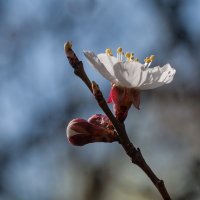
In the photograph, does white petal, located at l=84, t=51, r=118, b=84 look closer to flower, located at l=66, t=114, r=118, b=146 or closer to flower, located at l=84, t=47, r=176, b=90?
flower, located at l=84, t=47, r=176, b=90

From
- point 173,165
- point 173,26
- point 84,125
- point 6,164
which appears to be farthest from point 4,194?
point 84,125

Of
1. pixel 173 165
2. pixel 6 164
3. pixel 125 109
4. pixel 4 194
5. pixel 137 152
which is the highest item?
pixel 6 164

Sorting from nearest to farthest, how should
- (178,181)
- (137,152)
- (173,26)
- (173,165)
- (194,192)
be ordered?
→ (137,152)
(194,192)
(178,181)
(173,165)
(173,26)

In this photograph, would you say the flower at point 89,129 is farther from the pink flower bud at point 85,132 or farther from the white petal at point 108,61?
the white petal at point 108,61

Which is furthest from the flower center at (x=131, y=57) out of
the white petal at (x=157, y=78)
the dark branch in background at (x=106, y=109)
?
the dark branch in background at (x=106, y=109)

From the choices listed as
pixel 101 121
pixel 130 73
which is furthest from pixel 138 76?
pixel 101 121

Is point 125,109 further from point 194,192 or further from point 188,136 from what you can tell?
point 188,136
